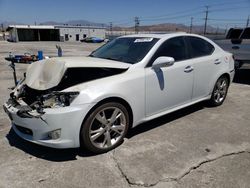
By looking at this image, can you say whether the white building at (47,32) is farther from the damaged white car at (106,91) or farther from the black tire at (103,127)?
the black tire at (103,127)

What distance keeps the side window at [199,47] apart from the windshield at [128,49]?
0.93 m

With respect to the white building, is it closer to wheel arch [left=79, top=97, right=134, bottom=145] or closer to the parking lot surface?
the parking lot surface

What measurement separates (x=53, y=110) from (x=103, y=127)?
0.74 metres

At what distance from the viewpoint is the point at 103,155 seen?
331cm

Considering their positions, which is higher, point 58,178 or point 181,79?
point 181,79

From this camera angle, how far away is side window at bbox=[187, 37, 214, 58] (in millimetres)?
4555

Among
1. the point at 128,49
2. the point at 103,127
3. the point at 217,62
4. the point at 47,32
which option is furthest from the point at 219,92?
the point at 47,32

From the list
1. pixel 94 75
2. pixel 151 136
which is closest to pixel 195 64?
pixel 151 136

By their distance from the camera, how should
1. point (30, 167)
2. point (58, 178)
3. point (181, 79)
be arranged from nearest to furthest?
1. point (58, 178)
2. point (30, 167)
3. point (181, 79)

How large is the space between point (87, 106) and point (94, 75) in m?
0.54

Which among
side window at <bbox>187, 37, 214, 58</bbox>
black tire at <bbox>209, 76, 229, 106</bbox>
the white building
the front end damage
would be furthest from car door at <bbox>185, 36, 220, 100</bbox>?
the white building

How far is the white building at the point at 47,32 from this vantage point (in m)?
57.9

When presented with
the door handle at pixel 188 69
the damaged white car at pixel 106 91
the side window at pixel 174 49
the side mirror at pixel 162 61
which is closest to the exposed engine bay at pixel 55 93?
the damaged white car at pixel 106 91

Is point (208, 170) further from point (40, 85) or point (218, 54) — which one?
point (218, 54)
